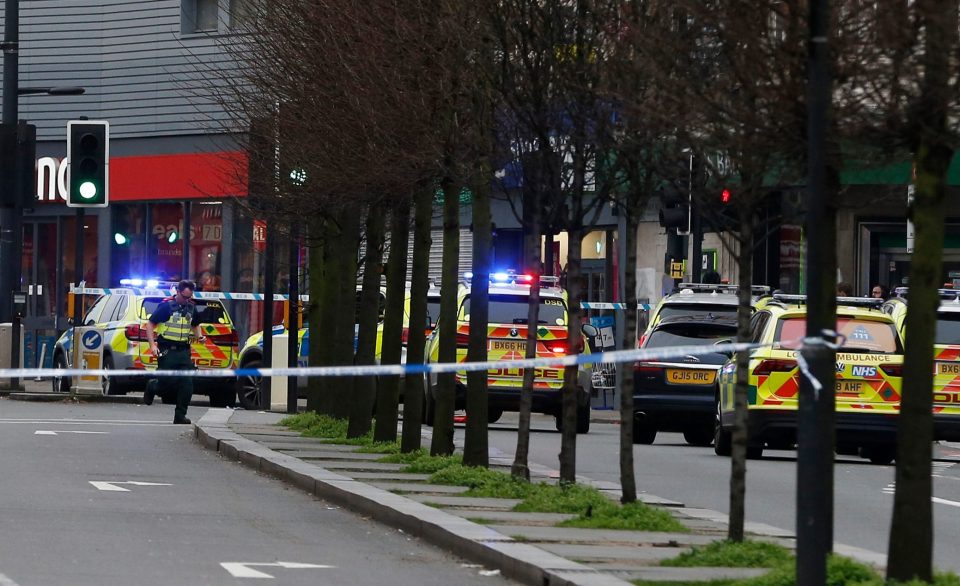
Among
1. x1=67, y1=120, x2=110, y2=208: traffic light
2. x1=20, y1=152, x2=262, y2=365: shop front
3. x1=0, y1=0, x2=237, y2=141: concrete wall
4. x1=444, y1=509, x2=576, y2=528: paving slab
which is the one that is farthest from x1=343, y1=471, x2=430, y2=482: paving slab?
x1=0, y1=0, x2=237, y2=141: concrete wall

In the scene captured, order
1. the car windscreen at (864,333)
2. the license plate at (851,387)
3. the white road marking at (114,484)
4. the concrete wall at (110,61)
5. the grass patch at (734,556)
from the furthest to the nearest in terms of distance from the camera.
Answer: the concrete wall at (110,61) < the license plate at (851,387) < the car windscreen at (864,333) < the white road marking at (114,484) < the grass patch at (734,556)

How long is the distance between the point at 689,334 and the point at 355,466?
23.1 feet

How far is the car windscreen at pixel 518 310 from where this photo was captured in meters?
25.9

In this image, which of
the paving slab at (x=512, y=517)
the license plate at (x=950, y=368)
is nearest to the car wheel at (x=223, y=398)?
the license plate at (x=950, y=368)

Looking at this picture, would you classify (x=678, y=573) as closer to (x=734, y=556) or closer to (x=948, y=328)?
(x=734, y=556)

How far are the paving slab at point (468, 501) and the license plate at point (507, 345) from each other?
407 inches

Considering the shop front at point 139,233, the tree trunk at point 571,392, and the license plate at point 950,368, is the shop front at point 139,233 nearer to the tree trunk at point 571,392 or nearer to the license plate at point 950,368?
the license plate at point 950,368

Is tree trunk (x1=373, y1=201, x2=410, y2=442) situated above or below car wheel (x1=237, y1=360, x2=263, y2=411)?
above

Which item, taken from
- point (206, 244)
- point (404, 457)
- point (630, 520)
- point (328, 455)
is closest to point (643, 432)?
point (328, 455)

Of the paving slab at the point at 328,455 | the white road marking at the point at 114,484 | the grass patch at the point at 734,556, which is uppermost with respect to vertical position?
the grass patch at the point at 734,556

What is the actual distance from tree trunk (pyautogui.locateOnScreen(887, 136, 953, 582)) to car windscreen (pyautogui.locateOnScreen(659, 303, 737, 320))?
49.0ft

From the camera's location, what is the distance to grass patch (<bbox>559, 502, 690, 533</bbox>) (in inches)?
508

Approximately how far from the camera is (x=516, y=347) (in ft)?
83.4

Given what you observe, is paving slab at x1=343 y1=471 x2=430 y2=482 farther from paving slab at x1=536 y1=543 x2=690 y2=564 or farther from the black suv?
the black suv
